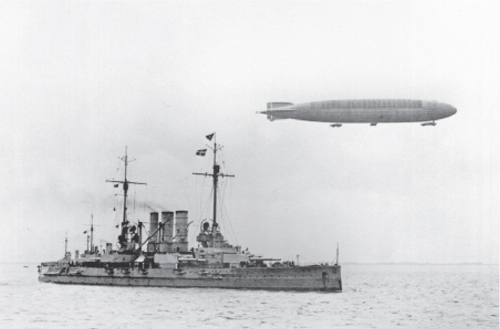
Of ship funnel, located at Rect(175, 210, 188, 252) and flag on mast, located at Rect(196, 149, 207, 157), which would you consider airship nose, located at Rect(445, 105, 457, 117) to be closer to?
flag on mast, located at Rect(196, 149, 207, 157)

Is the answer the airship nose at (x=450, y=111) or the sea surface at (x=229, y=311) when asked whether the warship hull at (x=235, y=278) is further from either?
the airship nose at (x=450, y=111)

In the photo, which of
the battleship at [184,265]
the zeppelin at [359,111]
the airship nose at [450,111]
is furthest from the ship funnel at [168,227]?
the airship nose at [450,111]

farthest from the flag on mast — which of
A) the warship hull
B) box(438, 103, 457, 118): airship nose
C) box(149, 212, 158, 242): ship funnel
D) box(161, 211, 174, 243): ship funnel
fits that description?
box(438, 103, 457, 118): airship nose

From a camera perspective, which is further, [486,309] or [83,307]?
[486,309]

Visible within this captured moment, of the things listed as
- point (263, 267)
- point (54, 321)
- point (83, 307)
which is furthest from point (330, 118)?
point (54, 321)

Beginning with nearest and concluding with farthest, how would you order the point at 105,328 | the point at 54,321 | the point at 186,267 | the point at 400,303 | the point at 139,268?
the point at 105,328 < the point at 54,321 < the point at 400,303 < the point at 186,267 < the point at 139,268

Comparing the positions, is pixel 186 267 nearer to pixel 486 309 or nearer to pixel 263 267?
Answer: pixel 263 267

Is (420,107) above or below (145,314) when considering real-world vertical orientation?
above
